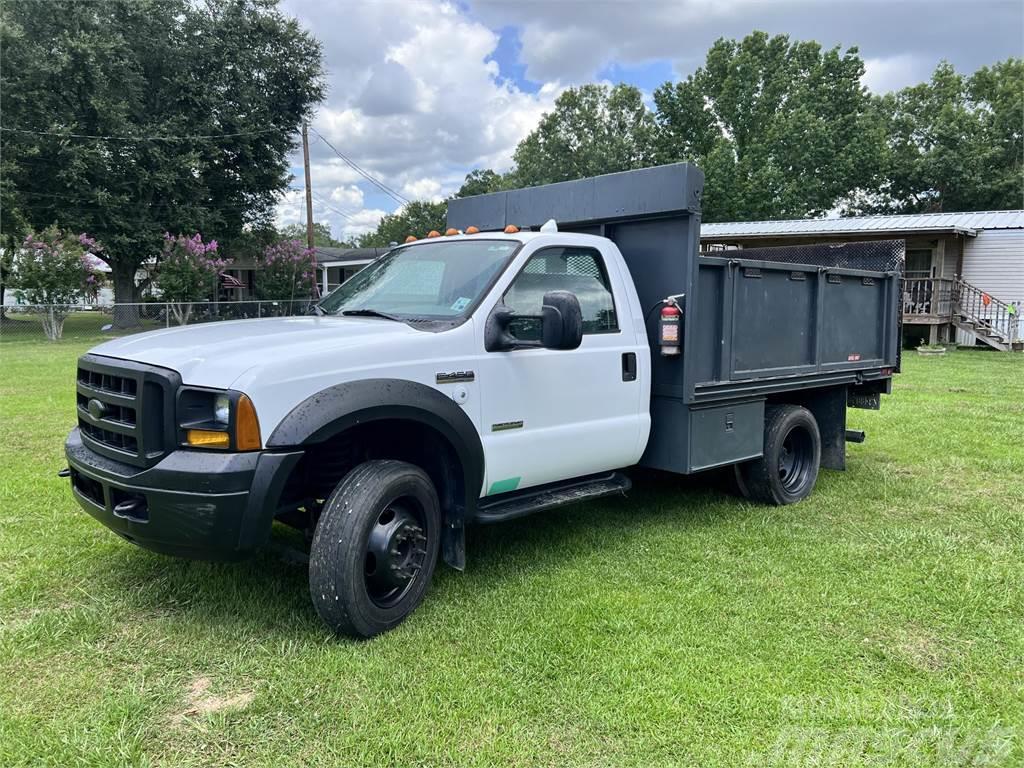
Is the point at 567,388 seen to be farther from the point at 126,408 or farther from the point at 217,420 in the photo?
the point at 126,408

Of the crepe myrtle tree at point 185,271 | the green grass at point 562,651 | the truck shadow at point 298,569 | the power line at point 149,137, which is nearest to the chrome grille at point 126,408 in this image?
the truck shadow at point 298,569

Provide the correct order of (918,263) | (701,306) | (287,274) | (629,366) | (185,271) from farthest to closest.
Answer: (287,274), (185,271), (918,263), (701,306), (629,366)

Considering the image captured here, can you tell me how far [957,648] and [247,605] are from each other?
3.46m

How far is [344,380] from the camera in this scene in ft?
11.3

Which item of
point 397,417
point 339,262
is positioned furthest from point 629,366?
point 339,262

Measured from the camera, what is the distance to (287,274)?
29.2 meters

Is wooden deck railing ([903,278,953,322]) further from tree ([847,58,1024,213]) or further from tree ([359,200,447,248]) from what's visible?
tree ([359,200,447,248])

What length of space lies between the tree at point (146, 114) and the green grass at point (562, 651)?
76.2 feet

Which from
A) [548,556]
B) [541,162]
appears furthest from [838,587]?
[541,162]

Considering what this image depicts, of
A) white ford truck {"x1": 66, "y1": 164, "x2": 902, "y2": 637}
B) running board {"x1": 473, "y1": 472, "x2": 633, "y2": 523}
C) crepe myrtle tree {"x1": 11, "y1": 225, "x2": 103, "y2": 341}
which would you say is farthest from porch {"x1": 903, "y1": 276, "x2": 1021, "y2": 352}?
crepe myrtle tree {"x1": 11, "y1": 225, "x2": 103, "y2": 341}

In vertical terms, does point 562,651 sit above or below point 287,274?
below

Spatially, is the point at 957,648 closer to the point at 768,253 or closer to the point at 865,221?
the point at 768,253

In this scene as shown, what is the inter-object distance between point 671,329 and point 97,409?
3.24 metres

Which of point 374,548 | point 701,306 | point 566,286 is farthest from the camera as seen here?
point 701,306
